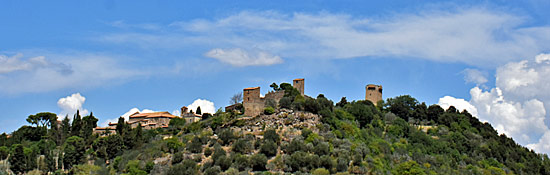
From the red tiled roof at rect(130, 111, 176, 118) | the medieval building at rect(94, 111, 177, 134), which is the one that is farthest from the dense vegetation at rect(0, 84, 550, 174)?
the red tiled roof at rect(130, 111, 176, 118)

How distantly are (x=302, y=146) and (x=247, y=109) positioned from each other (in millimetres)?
12041

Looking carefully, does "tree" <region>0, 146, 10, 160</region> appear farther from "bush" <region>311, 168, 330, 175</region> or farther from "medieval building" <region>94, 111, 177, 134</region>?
"bush" <region>311, 168, 330, 175</region>

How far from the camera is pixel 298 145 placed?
65.6 m

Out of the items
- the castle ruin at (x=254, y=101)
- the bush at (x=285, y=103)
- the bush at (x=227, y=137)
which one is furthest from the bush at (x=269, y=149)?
the bush at (x=285, y=103)

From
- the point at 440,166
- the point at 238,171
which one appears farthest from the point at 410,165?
the point at 238,171

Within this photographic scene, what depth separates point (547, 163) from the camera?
89.5m

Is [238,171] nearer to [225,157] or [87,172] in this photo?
[225,157]

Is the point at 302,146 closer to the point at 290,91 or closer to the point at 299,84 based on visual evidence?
the point at 290,91

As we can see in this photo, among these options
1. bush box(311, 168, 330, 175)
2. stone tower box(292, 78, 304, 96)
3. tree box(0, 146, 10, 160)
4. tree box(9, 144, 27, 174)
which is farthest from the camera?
tree box(0, 146, 10, 160)

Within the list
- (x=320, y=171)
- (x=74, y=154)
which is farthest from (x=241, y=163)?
(x=74, y=154)

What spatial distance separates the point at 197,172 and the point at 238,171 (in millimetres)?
4213

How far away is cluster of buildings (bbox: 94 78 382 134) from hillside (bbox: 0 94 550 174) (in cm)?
144

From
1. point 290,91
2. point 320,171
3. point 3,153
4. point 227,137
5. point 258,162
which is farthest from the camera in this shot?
point 3,153

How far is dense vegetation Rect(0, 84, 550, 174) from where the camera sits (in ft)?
213
